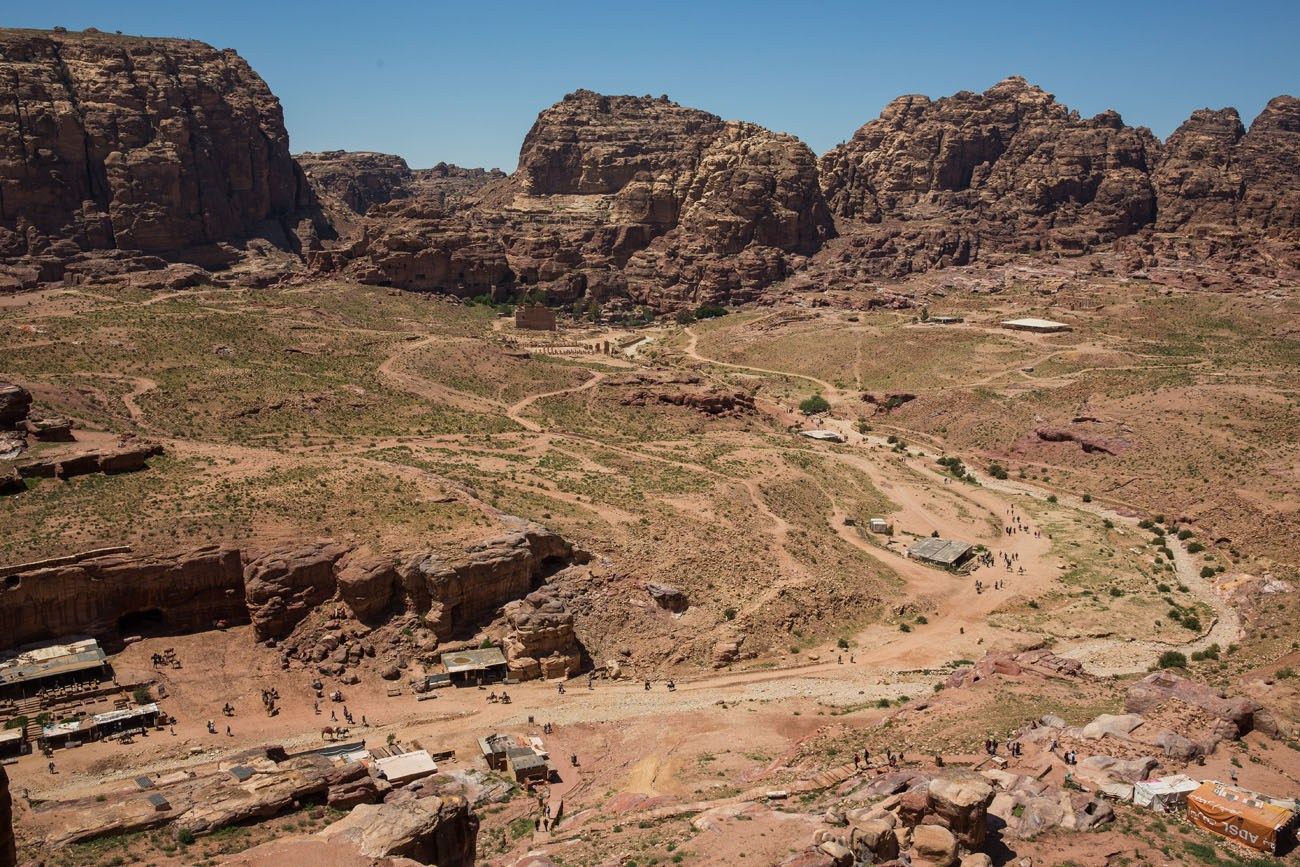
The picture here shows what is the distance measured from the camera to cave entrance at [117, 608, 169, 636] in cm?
4347

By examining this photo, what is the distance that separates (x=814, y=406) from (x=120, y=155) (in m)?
95.5

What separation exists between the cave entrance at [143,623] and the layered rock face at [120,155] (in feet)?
280

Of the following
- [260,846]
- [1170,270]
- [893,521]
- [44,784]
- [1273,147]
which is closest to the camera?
[260,846]

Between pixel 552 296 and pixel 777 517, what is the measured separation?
284ft

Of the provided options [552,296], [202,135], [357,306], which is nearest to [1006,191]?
[552,296]

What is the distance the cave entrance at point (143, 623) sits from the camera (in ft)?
143

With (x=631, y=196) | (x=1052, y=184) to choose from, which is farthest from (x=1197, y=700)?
(x=1052, y=184)

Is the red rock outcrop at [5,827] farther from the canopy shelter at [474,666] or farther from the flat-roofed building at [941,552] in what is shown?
the flat-roofed building at [941,552]

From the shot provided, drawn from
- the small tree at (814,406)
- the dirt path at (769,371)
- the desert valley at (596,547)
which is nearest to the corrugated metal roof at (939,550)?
→ the desert valley at (596,547)

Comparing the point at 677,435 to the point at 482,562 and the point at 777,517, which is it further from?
the point at 482,562

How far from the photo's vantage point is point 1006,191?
16762 centimetres

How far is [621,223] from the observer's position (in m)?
160

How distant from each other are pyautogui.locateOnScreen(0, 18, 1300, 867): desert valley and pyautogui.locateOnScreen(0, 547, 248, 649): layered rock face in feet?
0.42

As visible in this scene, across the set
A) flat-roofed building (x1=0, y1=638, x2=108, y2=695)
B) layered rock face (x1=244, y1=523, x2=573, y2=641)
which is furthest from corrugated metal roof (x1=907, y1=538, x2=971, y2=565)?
flat-roofed building (x1=0, y1=638, x2=108, y2=695)
